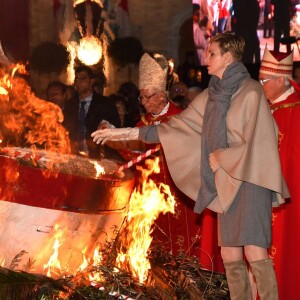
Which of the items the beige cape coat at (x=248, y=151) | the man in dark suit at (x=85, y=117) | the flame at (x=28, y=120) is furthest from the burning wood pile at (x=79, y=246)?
the man in dark suit at (x=85, y=117)

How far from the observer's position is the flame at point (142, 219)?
7375mm

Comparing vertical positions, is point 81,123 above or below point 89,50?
below

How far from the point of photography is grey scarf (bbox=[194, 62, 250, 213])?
21.2 ft

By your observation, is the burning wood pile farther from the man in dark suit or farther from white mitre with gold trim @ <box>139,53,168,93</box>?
the man in dark suit

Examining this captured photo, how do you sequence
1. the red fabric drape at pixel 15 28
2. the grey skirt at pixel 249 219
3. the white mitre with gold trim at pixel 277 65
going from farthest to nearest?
the red fabric drape at pixel 15 28
the white mitre with gold trim at pixel 277 65
the grey skirt at pixel 249 219

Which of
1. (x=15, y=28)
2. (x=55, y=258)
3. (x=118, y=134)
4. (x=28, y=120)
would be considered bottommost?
(x=55, y=258)

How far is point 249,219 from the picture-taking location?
20.7 ft

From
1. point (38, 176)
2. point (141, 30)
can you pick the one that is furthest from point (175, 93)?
point (38, 176)

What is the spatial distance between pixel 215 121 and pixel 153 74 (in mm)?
2450

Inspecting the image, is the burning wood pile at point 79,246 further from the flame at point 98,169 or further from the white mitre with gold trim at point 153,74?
the white mitre with gold trim at point 153,74

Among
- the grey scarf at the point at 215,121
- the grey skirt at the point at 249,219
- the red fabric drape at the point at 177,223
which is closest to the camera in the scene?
the grey skirt at the point at 249,219

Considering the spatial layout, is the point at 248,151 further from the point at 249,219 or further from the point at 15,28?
the point at 15,28

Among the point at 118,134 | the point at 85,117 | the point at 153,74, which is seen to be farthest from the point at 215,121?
the point at 85,117

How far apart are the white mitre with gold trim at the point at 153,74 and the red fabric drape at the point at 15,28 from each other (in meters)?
3.40
